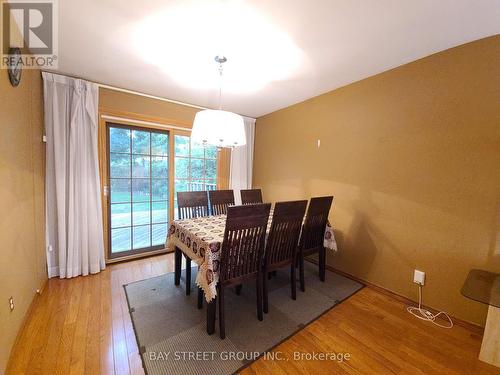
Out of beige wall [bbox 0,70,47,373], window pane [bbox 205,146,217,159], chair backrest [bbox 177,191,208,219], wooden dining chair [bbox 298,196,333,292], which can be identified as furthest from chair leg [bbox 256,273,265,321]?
window pane [bbox 205,146,217,159]

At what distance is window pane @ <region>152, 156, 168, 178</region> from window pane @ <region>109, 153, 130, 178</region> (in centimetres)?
35

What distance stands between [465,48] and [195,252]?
2848 mm

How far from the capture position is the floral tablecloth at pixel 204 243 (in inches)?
60.6

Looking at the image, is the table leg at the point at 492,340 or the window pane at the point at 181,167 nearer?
the table leg at the point at 492,340

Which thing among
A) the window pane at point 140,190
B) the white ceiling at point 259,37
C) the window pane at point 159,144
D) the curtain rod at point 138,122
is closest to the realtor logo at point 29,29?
the white ceiling at point 259,37

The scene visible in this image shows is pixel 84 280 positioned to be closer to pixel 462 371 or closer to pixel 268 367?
pixel 268 367

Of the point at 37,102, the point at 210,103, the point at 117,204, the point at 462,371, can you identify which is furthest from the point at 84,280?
the point at 462,371

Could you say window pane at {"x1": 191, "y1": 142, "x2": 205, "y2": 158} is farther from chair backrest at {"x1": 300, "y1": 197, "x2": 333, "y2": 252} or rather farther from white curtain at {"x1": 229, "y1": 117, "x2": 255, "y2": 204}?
chair backrest at {"x1": 300, "y1": 197, "x2": 333, "y2": 252}

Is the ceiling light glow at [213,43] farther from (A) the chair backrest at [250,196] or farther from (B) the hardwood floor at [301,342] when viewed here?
(B) the hardwood floor at [301,342]

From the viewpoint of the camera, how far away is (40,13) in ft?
5.07

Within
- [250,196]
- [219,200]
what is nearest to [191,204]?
[219,200]

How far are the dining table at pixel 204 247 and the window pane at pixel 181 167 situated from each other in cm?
134

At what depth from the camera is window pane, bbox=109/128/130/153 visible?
283 centimetres

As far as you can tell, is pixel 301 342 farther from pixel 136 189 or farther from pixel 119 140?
pixel 119 140
